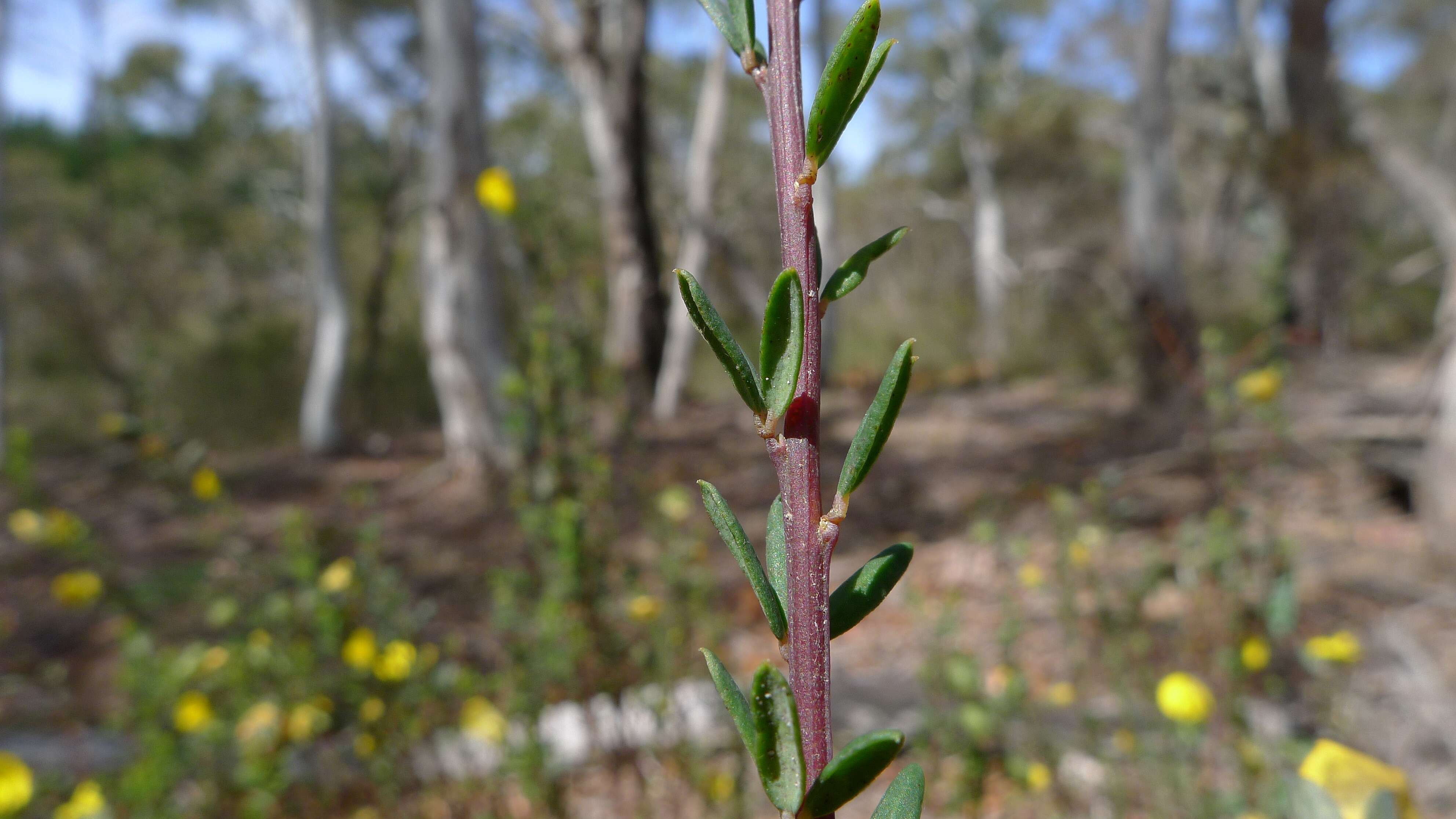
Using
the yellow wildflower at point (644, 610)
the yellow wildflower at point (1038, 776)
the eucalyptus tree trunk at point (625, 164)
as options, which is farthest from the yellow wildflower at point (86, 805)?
the eucalyptus tree trunk at point (625, 164)

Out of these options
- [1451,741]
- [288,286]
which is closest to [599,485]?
[1451,741]

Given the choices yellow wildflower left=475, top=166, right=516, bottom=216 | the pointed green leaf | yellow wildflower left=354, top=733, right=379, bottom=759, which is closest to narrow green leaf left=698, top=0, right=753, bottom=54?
the pointed green leaf

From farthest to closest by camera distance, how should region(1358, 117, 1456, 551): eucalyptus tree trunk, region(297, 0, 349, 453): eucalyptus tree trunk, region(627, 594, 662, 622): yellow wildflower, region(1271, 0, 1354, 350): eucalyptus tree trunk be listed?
region(297, 0, 349, 453): eucalyptus tree trunk, region(1271, 0, 1354, 350): eucalyptus tree trunk, region(1358, 117, 1456, 551): eucalyptus tree trunk, region(627, 594, 662, 622): yellow wildflower

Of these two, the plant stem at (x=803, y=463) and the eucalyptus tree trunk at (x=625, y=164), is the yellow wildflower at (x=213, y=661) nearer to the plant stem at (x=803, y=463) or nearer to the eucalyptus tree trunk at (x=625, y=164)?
the plant stem at (x=803, y=463)

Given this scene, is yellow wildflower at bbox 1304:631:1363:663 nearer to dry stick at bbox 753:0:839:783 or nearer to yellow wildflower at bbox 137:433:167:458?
dry stick at bbox 753:0:839:783

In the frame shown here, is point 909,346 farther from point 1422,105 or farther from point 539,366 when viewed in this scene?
point 1422,105
